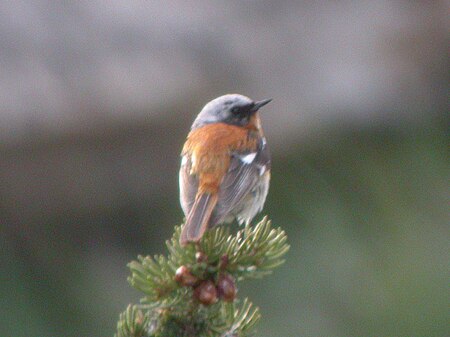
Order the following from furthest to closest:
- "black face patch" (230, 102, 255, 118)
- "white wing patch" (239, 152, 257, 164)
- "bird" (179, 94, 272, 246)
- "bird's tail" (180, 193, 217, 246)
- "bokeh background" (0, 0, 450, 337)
→ "bokeh background" (0, 0, 450, 337) < "black face patch" (230, 102, 255, 118) < "white wing patch" (239, 152, 257, 164) < "bird" (179, 94, 272, 246) < "bird's tail" (180, 193, 217, 246)

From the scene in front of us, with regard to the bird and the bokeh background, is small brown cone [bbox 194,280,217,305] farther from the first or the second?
the bokeh background

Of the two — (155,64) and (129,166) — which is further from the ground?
(155,64)

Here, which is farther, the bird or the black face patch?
the black face patch

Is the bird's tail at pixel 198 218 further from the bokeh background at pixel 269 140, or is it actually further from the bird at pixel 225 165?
the bokeh background at pixel 269 140

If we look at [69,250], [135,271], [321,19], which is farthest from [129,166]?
[135,271]

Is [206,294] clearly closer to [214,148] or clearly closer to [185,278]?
[185,278]

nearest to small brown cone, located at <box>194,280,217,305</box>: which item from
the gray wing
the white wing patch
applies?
the gray wing

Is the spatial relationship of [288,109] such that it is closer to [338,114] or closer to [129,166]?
[338,114]

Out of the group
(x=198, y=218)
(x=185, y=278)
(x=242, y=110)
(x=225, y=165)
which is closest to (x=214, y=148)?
(x=225, y=165)
